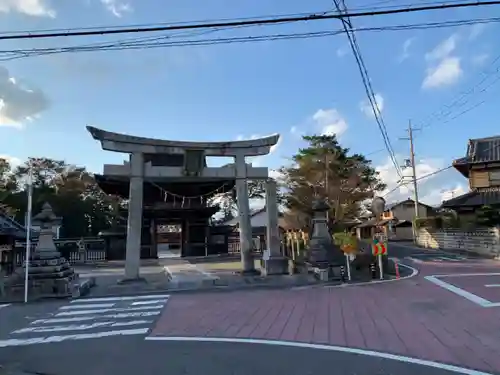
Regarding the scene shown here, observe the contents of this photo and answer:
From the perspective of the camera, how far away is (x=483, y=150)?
34.4 meters

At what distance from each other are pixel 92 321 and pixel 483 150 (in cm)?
3538

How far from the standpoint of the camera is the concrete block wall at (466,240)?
77.8ft

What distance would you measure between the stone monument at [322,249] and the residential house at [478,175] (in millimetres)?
19995

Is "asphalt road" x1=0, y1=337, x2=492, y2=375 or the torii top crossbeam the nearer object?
"asphalt road" x1=0, y1=337, x2=492, y2=375

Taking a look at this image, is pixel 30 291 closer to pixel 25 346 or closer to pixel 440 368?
pixel 25 346

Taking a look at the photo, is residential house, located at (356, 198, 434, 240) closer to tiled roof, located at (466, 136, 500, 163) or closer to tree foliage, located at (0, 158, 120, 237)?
tiled roof, located at (466, 136, 500, 163)

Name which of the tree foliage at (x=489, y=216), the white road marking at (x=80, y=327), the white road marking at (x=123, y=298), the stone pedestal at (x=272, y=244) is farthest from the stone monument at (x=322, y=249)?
the tree foliage at (x=489, y=216)

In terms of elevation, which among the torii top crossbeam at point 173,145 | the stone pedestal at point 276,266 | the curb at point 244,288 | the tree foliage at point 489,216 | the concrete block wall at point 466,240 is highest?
the torii top crossbeam at point 173,145

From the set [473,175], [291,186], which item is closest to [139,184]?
[291,186]

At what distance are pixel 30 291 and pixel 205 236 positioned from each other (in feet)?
65.8

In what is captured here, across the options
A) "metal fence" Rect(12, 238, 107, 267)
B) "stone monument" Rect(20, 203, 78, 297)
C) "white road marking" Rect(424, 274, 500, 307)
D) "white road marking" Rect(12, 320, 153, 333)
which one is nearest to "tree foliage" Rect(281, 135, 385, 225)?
"metal fence" Rect(12, 238, 107, 267)

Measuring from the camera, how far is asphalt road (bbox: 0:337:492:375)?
4.94 meters

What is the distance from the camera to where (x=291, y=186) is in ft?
121

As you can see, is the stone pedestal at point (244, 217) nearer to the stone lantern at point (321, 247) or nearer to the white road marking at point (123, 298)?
the stone lantern at point (321, 247)
